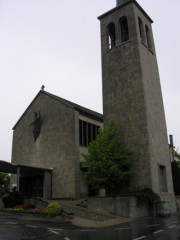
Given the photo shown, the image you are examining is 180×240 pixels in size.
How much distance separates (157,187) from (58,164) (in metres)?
11.9

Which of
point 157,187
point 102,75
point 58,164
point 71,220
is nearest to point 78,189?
point 58,164

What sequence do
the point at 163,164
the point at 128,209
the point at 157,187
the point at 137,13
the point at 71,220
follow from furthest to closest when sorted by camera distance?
the point at 137,13 < the point at 163,164 < the point at 157,187 < the point at 128,209 < the point at 71,220

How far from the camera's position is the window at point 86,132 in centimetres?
3494

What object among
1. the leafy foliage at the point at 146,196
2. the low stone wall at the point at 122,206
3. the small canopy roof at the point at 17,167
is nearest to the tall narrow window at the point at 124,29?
the small canopy roof at the point at 17,167

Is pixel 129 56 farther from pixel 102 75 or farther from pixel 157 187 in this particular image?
pixel 157 187

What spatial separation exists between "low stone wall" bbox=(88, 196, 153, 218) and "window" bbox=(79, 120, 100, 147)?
10043 mm

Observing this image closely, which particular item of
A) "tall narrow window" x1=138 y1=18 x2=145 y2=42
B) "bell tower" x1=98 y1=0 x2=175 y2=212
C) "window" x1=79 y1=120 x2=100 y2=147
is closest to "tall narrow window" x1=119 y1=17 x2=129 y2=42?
"bell tower" x1=98 y1=0 x2=175 y2=212

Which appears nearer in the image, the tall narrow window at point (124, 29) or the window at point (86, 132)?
the window at point (86, 132)

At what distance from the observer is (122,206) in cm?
2409

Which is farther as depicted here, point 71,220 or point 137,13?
point 137,13

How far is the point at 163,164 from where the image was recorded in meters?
30.9

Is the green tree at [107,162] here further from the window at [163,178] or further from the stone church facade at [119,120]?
the window at [163,178]

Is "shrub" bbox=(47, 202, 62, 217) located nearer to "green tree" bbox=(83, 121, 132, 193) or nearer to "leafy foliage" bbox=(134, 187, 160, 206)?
"green tree" bbox=(83, 121, 132, 193)

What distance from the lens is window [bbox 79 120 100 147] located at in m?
34.9
